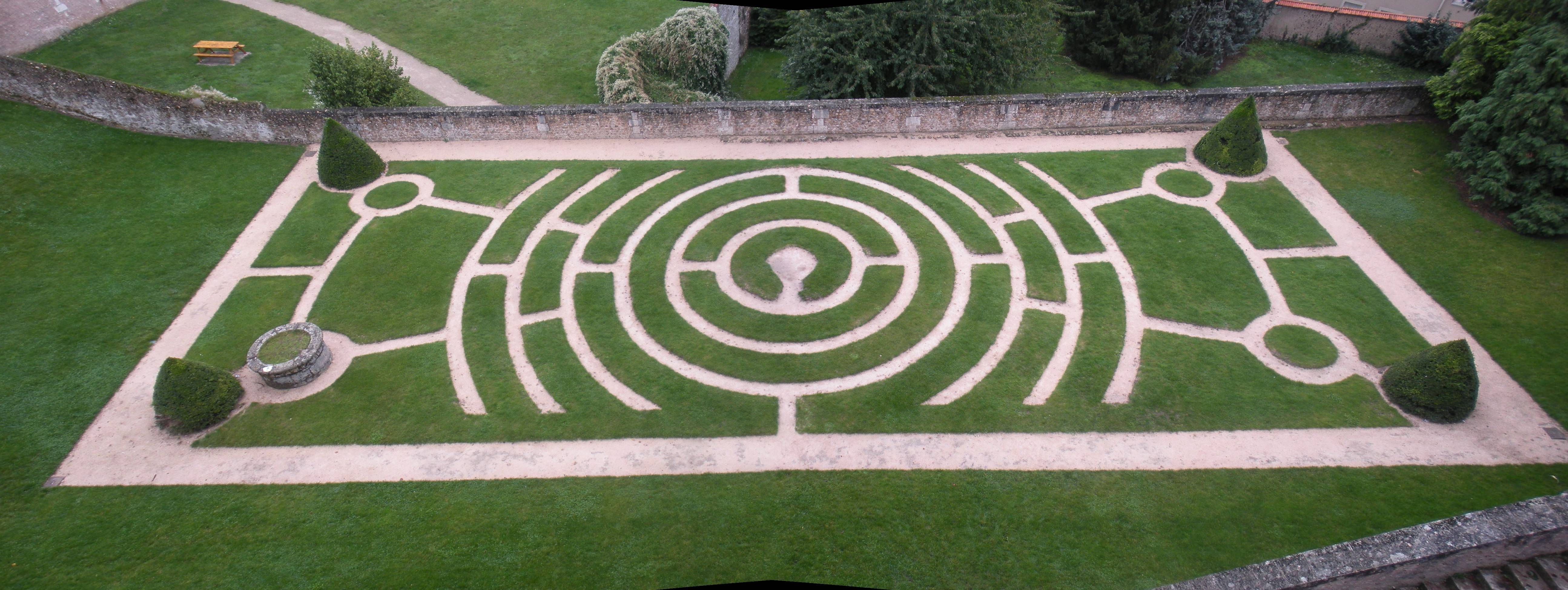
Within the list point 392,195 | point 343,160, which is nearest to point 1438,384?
point 392,195

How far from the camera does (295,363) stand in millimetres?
22359

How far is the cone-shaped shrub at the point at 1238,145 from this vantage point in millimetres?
29953

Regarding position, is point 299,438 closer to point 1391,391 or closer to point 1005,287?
point 1005,287

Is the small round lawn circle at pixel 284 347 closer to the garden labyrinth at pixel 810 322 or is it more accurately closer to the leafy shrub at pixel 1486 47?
the garden labyrinth at pixel 810 322

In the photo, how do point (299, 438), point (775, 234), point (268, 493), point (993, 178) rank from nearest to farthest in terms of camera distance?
point (268, 493), point (299, 438), point (775, 234), point (993, 178)

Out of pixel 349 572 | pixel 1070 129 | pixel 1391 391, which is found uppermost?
pixel 1070 129

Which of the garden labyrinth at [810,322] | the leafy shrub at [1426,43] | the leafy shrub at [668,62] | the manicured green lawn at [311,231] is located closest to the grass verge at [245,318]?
the garden labyrinth at [810,322]

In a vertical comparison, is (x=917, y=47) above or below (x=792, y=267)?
above

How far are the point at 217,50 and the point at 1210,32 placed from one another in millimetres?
55479

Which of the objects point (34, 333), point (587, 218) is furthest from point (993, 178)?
point (34, 333)

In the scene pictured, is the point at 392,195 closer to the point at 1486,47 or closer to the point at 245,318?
the point at 245,318

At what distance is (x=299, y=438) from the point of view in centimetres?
2158

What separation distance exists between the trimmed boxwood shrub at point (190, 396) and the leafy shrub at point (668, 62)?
20.2 meters

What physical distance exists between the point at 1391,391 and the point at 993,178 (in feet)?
48.8
